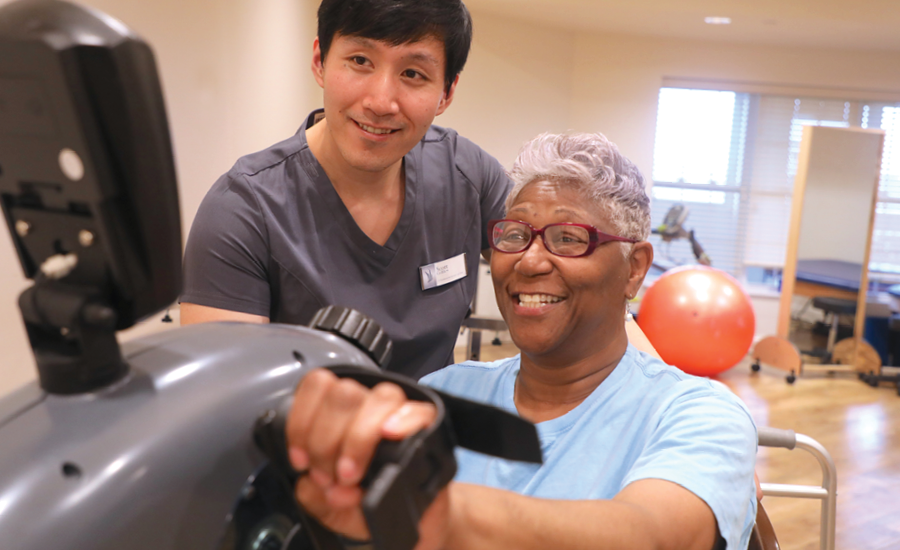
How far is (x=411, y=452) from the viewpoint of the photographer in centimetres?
40

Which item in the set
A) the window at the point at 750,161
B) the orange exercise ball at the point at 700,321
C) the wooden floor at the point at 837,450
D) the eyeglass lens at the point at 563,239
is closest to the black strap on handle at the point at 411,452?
the eyeglass lens at the point at 563,239

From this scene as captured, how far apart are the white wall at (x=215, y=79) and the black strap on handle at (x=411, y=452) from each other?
3059 millimetres

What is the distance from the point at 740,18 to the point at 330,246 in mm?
6271

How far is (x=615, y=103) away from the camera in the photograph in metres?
7.67

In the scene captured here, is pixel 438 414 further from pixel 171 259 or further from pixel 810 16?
pixel 810 16

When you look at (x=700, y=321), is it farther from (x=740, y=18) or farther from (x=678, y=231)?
(x=740, y=18)

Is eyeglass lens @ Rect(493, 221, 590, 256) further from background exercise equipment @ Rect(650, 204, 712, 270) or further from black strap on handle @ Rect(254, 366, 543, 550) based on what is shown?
background exercise equipment @ Rect(650, 204, 712, 270)

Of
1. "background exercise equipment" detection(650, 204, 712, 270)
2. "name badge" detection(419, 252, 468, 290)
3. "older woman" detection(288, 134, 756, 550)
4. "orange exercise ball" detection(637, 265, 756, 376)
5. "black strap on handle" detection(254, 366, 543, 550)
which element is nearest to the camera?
"black strap on handle" detection(254, 366, 543, 550)

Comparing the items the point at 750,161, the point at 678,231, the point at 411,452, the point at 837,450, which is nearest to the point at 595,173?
the point at 411,452

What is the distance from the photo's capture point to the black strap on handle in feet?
1.26

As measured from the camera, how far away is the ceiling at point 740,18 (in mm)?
6223

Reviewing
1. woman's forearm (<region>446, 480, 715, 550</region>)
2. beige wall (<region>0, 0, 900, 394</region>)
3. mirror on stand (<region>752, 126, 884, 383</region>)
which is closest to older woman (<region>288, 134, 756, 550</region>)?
woman's forearm (<region>446, 480, 715, 550</region>)

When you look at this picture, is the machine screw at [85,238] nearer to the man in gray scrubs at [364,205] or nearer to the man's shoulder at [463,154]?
the man in gray scrubs at [364,205]

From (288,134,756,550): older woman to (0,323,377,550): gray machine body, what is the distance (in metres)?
0.26
